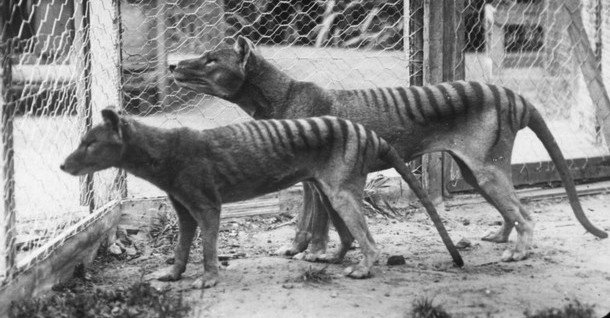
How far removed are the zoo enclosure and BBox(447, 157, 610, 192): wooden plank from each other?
0.4 inches

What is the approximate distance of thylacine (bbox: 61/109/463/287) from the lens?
4.32 m

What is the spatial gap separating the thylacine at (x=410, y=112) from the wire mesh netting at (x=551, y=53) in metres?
1.78

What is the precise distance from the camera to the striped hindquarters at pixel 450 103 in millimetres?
4996

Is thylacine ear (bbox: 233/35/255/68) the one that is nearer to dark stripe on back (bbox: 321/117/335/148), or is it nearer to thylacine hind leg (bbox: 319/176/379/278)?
dark stripe on back (bbox: 321/117/335/148)

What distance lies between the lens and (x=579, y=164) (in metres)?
6.91

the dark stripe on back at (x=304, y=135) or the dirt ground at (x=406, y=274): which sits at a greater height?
the dark stripe on back at (x=304, y=135)

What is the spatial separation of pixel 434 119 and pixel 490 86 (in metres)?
0.40

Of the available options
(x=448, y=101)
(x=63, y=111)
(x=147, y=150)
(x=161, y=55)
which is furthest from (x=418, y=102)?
(x=161, y=55)

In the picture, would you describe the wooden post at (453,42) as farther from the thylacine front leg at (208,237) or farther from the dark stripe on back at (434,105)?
the thylacine front leg at (208,237)

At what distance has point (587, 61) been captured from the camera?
270 inches

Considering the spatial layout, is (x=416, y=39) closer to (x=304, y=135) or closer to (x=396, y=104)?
(x=396, y=104)

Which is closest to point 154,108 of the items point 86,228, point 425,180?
point 86,228

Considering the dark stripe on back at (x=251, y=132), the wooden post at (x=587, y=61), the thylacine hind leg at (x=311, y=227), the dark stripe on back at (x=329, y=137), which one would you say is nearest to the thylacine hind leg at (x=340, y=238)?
the thylacine hind leg at (x=311, y=227)

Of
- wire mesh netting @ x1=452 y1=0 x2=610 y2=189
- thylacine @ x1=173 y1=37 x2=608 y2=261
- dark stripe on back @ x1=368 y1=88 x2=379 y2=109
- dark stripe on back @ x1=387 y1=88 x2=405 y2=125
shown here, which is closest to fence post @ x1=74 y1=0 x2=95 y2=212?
thylacine @ x1=173 y1=37 x2=608 y2=261
